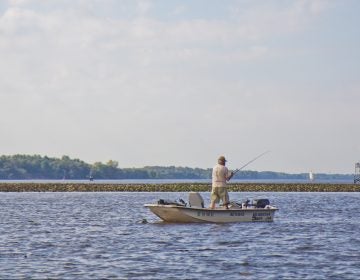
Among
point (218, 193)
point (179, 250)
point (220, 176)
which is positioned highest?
point (220, 176)

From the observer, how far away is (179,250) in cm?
3494

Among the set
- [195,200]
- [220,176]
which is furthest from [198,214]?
[220,176]

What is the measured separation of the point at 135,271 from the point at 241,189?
380 feet

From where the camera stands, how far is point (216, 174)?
148 ft

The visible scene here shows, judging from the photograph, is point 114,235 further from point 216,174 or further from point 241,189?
point 241,189

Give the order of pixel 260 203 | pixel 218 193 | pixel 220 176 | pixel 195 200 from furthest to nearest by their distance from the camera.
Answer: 1. pixel 260 203
2. pixel 195 200
3. pixel 218 193
4. pixel 220 176

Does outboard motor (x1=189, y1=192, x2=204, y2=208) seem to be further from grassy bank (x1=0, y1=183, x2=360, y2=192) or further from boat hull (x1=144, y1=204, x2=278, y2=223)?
grassy bank (x1=0, y1=183, x2=360, y2=192)

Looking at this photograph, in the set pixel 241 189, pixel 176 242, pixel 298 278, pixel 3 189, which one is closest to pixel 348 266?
pixel 298 278

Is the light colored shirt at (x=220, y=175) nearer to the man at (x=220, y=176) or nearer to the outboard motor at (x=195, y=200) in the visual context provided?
the man at (x=220, y=176)

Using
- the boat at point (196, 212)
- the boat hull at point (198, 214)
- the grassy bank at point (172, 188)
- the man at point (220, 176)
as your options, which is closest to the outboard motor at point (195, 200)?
the boat at point (196, 212)

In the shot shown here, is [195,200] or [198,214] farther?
[195,200]

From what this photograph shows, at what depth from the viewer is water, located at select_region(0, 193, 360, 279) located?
2834 centimetres

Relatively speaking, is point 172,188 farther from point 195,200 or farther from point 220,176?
point 220,176

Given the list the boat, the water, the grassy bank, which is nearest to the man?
the boat
